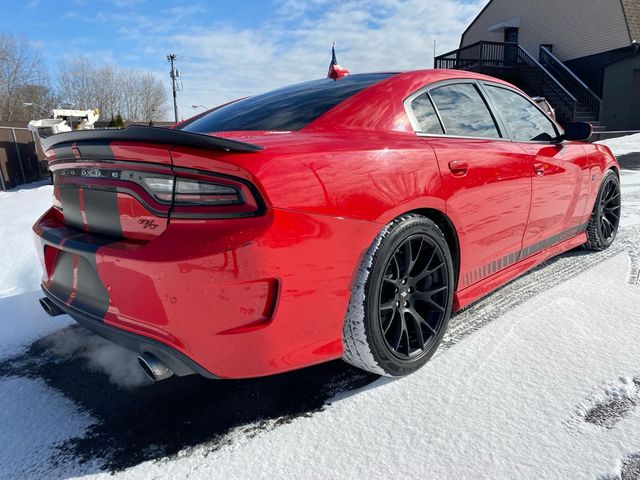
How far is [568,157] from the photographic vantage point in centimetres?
328

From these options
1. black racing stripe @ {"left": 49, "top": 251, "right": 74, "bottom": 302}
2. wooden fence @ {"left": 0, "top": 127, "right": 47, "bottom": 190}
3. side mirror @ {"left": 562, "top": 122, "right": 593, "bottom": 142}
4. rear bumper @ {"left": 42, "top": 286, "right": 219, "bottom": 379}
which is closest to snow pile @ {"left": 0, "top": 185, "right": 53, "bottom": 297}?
black racing stripe @ {"left": 49, "top": 251, "right": 74, "bottom": 302}

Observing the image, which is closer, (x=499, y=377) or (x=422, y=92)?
(x=499, y=377)

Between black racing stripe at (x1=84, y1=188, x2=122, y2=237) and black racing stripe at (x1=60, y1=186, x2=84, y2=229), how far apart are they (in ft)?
0.26

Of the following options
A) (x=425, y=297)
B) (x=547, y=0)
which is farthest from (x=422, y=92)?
(x=547, y=0)

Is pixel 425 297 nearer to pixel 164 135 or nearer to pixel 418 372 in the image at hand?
pixel 418 372

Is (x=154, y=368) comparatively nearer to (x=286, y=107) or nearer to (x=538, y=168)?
(x=286, y=107)

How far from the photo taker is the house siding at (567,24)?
2000 cm

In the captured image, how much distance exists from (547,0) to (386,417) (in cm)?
2750

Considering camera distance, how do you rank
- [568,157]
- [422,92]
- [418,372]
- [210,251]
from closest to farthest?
[210,251] < [418,372] < [422,92] < [568,157]

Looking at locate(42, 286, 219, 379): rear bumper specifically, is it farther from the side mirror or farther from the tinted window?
the side mirror

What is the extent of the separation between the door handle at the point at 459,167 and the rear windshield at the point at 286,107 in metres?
0.59

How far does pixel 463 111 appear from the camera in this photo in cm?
261

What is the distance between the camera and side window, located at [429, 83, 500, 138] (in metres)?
2.46

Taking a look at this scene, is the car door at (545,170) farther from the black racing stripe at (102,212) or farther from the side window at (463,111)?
the black racing stripe at (102,212)
